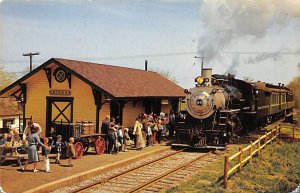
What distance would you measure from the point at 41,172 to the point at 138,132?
598 cm

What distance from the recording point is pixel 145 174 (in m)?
12.0

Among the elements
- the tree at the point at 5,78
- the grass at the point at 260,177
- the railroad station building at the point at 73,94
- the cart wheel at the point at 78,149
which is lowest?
the grass at the point at 260,177

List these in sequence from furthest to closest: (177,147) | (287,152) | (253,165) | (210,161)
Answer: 1. (177,147)
2. (287,152)
3. (210,161)
4. (253,165)

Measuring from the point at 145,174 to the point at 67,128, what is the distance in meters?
3.80

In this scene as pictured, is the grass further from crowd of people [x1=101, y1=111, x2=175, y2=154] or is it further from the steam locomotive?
crowd of people [x1=101, y1=111, x2=175, y2=154]

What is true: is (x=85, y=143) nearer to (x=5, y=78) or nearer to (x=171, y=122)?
(x=171, y=122)

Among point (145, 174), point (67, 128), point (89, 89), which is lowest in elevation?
point (145, 174)

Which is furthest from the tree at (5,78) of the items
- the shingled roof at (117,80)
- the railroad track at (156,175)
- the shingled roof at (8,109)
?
the railroad track at (156,175)

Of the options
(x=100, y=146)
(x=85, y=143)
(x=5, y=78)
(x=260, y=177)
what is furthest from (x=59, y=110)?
(x=5, y=78)

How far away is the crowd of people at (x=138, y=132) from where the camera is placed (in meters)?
15.0

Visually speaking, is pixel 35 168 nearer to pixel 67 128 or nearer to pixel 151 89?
pixel 67 128

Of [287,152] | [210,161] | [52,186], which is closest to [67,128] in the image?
[52,186]

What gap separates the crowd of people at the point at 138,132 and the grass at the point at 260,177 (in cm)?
394

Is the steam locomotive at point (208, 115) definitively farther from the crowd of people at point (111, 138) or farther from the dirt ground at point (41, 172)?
the dirt ground at point (41, 172)
